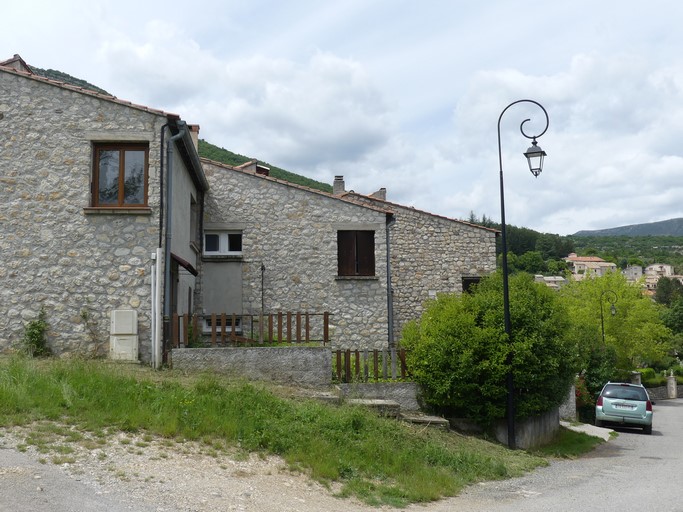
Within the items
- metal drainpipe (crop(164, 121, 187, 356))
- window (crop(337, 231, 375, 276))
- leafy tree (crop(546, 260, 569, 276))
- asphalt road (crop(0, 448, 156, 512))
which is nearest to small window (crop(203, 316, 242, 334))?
window (crop(337, 231, 375, 276))

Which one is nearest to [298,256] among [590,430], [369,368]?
[369,368]

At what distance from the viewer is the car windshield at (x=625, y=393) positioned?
21.7 meters

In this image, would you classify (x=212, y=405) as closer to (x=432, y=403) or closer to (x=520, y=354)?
(x=432, y=403)

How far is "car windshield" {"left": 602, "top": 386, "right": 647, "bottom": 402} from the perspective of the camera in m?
21.7

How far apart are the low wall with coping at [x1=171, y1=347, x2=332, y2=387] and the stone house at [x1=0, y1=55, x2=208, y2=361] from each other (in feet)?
2.78

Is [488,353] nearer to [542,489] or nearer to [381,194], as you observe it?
[542,489]

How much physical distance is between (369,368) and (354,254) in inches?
217

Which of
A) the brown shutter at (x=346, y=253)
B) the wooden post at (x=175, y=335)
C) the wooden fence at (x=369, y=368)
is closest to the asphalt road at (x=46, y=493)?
the wooden post at (x=175, y=335)

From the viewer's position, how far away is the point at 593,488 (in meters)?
9.82

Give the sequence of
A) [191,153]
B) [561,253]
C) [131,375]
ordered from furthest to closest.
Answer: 1. [561,253]
2. [191,153]
3. [131,375]

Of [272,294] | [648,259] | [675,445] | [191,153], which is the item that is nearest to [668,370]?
[675,445]

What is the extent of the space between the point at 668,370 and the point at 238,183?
52189 millimetres

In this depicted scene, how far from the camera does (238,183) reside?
19.8 metres

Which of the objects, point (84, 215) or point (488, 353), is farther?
point (488, 353)
